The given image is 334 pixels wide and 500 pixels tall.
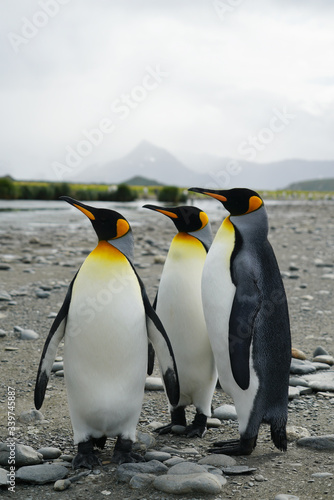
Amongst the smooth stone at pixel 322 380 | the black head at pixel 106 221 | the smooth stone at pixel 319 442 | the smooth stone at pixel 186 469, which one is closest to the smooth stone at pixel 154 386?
the smooth stone at pixel 322 380

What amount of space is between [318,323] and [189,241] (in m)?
2.78

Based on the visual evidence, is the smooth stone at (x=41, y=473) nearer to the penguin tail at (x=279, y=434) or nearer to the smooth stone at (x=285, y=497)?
the smooth stone at (x=285, y=497)

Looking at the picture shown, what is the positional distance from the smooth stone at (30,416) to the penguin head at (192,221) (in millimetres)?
1383

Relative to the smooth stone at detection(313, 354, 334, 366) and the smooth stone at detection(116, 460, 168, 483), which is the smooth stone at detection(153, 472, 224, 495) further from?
the smooth stone at detection(313, 354, 334, 366)

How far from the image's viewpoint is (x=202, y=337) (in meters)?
3.28

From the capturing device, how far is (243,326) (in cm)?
285

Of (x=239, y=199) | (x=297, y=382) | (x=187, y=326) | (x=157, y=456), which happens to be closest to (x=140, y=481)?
(x=157, y=456)

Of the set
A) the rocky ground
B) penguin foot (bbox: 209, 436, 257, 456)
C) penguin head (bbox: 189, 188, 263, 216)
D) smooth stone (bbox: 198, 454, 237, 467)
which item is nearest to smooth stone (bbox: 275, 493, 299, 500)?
the rocky ground

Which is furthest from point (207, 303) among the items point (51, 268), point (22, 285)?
point (51, 268)

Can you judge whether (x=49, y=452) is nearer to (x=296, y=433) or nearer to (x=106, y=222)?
(x=106, y=222)

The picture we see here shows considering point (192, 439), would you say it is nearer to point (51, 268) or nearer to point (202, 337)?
point (202, 337)

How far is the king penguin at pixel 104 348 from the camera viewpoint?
2.79 metres

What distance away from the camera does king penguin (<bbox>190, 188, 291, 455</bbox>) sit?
113 inches

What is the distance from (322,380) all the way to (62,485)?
214 cm
